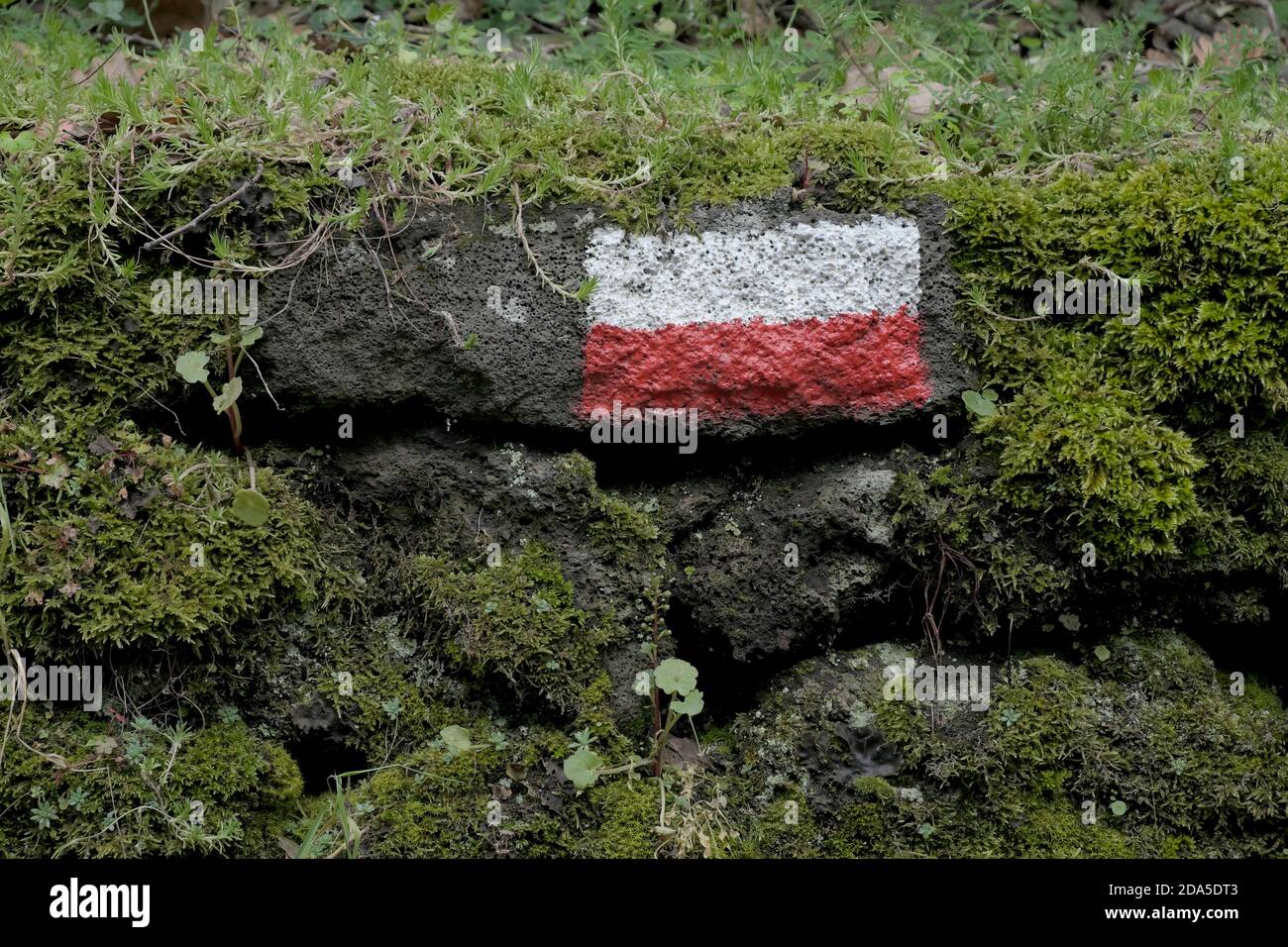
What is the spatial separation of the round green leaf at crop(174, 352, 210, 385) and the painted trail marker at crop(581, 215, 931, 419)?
3.24 feet

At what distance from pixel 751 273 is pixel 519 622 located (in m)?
1.14

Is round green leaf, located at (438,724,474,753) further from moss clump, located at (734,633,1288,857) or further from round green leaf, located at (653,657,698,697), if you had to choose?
moss clump, located at (734,633,1288,857)

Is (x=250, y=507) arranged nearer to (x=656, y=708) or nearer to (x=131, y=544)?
(x=131, y=544)

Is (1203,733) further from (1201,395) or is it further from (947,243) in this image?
(947,243)

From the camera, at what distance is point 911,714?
2.88 m

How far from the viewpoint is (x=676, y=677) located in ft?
9.07

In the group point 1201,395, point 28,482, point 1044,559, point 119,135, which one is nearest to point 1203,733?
point 1044,559

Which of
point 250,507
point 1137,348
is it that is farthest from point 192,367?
point 1137,348

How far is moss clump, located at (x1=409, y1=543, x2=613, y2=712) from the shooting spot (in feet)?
9.40

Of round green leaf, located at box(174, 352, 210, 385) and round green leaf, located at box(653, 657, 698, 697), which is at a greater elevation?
round green leaf, located at box(174, 352, 210, 385)

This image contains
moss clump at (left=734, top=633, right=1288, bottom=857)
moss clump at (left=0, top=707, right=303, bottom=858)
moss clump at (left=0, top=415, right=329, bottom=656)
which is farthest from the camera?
moss clump at (left=734, top=633, right=1288, bottom=857)

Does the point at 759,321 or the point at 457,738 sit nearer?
the point at 457,738

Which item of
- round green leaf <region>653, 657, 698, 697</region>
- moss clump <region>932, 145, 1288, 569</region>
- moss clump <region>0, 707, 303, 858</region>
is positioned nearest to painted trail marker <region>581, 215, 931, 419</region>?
moss clump <region>932, 145, 1288, 569</region>

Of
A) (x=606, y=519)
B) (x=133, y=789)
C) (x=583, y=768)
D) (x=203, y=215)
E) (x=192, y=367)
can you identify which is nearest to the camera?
(x=133, y=789)
